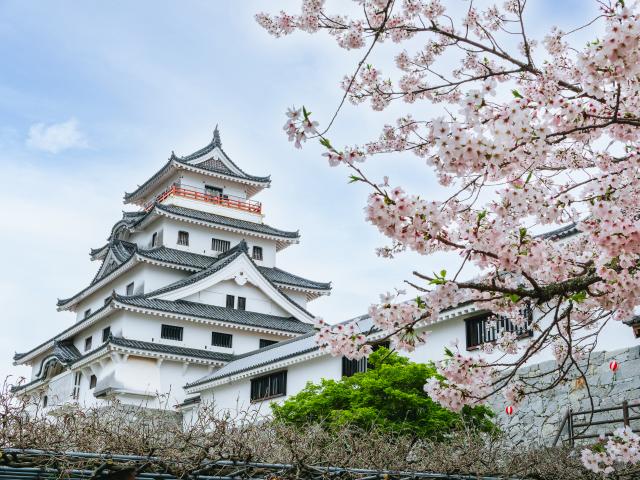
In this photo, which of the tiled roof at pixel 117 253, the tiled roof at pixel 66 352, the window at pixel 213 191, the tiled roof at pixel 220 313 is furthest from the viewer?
the window at pixel 213 191

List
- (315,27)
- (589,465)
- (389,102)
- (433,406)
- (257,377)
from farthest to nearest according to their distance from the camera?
(257,377) < (433,406) < (389,102) < (315,27) < (589,465)

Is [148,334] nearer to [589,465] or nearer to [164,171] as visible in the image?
[164,171]

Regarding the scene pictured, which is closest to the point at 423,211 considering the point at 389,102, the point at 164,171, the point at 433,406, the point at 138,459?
the point at 138,459

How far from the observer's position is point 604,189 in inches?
175

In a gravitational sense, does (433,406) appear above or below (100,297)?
below

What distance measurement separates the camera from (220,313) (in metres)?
28.6

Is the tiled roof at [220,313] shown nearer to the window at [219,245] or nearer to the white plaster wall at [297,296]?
the white plaster wall at [297,296]

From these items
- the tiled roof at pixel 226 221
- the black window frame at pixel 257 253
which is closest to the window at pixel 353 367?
the tiled roof at pixel 226 221

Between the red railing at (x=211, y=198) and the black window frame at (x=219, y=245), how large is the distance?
1805 mm

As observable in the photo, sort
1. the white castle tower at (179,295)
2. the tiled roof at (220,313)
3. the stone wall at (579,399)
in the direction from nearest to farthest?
1. the stone wall at (579,399)
2. the white castle tower at (179,295)
3. the tiled roof at (220,313)

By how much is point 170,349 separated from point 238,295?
4409 mm

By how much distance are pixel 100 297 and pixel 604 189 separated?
106ft

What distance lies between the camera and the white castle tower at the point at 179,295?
87.5ft

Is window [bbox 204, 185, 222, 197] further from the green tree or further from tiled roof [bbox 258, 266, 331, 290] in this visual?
the green tree
